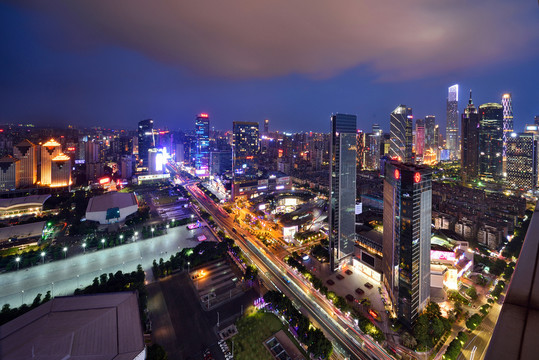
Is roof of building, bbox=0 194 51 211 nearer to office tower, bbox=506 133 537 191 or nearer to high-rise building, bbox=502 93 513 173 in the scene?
office tower, bbox=506 133 537 191

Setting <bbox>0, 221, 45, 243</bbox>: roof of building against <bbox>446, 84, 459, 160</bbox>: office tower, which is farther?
<bbox>446, 84, 459, 160</bbox>: office tower

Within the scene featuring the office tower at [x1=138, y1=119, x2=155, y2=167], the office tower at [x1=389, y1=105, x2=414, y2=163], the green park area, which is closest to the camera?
the green park area

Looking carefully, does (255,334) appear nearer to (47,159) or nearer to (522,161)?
(47,159)

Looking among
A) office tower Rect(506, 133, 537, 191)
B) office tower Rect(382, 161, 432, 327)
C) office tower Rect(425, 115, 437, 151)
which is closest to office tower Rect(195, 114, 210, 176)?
office tower Rect(382, 161, 432, 327)

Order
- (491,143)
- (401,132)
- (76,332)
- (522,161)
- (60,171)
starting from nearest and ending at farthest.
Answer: (76,332) < (60,171) < (522,161) < (401,132) < (491,143)

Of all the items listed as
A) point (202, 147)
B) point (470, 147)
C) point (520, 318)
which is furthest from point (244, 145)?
point (520, 318)

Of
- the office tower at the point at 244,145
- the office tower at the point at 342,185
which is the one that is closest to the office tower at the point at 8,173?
the office tower at the point at 244,145

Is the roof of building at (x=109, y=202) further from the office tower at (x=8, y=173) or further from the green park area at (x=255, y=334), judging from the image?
the green park area at (x=255, y=334)
